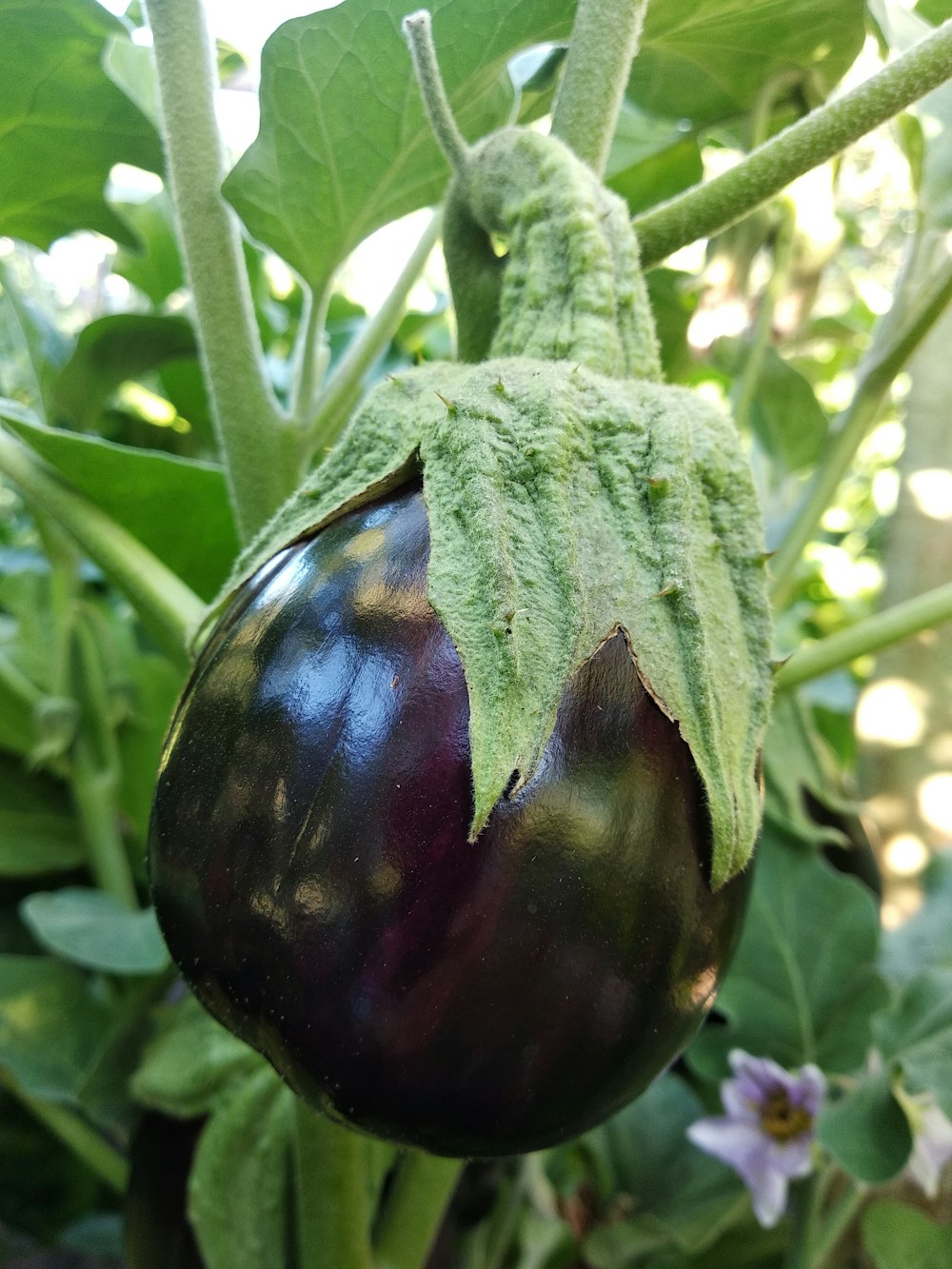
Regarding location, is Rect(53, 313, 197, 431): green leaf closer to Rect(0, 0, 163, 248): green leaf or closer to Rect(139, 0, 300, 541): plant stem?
Result: Rect(0, 0, 163, 248): green leaf

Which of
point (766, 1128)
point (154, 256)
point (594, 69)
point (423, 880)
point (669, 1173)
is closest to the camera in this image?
point (423, 880)

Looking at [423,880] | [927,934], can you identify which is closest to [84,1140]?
[423,880]

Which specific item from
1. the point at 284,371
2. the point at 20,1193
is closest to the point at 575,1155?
the point at 20,1193

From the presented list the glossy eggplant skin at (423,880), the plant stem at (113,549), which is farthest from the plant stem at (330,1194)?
the plant stem at (113,549)

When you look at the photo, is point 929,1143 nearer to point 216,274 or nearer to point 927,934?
point 927,934

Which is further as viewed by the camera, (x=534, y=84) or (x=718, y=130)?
(x=718, y=130)

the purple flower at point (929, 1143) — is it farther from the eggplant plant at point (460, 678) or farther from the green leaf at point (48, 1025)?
the green leaf at point (48, 1025)

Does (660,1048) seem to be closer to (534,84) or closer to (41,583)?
(534,84)
